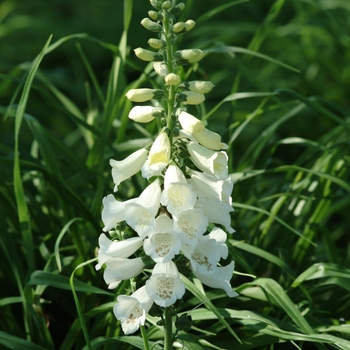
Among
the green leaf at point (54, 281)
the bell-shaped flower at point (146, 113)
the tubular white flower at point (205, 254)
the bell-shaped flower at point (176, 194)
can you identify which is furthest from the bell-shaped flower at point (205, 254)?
the green leaf at point (54, 281)

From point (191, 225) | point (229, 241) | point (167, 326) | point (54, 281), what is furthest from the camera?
point (229, 241)

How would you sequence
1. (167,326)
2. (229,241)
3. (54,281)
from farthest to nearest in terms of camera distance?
(229,241) → (54,281) → (167,326)

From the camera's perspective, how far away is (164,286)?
163 centimetres

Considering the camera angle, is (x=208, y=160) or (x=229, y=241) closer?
(x=208, y=160)

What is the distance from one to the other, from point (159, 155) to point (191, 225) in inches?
7.7

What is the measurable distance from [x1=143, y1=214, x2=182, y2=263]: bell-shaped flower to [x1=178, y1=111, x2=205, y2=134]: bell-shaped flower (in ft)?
0.77

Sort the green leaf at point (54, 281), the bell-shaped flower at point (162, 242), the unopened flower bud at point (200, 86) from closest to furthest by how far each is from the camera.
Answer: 1. the bell-shaped flower at point (162, 242)
2. the unopened flower bud at point (200, 86)
3. the green leaf at point (54, 281)

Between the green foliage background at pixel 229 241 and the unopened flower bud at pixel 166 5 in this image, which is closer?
the unopened flower bud at pixel 166 5

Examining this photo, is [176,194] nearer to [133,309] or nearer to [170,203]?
[170,203]

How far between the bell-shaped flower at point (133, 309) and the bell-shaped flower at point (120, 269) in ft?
0.16

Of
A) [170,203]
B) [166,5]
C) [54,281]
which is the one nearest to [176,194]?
[170,203]

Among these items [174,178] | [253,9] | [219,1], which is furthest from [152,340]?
[219,1]

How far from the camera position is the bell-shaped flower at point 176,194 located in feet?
5.19

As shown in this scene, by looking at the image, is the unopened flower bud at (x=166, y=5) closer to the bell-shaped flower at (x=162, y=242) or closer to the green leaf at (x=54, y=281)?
the bell-shaped flower at (x=162, y=242)
